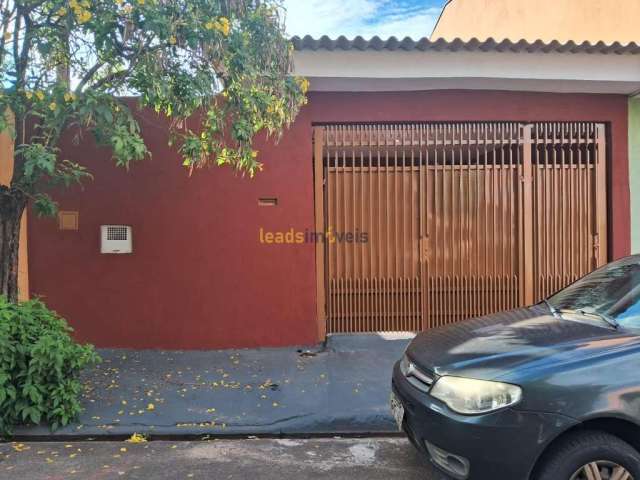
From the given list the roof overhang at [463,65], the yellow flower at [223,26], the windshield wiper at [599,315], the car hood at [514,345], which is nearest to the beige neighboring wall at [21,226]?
the yellow flower at [223,26]

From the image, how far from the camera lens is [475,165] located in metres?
6.50

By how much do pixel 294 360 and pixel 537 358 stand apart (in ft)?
11.8

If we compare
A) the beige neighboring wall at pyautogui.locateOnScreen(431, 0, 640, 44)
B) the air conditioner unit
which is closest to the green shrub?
the air conditioner unit

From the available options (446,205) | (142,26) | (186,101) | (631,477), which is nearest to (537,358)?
(631,477)

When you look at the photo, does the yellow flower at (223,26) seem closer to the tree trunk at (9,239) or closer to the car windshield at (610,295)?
the tree trunk at (9,239)

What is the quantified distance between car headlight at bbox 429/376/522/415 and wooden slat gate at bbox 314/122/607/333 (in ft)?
12.3

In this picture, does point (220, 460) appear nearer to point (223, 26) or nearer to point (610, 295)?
point (610, 295)

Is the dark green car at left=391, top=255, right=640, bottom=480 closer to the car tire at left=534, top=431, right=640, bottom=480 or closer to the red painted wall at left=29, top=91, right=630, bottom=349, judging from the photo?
the car tire at left=534, top=431, right=640, bottom=480

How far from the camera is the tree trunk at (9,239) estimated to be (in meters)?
4.58

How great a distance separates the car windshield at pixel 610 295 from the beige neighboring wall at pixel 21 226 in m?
5.79

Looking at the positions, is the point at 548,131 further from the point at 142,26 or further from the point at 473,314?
the point at 142,26

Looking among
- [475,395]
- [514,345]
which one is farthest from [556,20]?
[475,395]

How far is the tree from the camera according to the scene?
3.82 m

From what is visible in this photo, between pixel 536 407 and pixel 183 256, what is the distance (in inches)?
185
